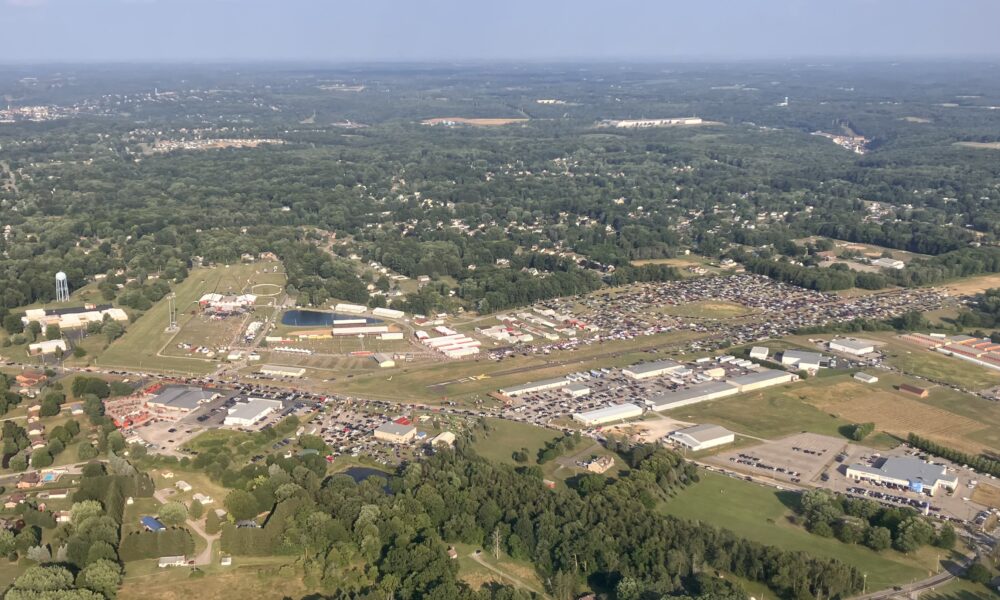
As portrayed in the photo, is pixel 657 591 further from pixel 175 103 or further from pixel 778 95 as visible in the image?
pixel 778 95

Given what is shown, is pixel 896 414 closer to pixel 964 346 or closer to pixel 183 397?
pixel 964 346

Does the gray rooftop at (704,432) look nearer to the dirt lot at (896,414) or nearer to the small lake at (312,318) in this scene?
the dirt lot at (896,414)

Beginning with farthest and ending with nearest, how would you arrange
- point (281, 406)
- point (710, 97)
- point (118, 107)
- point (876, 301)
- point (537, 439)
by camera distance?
point (710, 97)
point (118, 107)
point (876, 301)
point (281, 406)
point (537, 439)

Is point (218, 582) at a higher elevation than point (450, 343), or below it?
below

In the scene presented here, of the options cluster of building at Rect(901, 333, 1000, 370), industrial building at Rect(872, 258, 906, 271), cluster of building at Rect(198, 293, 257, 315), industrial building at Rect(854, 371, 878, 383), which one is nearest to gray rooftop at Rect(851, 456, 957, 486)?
industrial building at Rect(854, 371, 878, 383)

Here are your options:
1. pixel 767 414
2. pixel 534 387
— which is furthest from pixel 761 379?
pixel 534 387

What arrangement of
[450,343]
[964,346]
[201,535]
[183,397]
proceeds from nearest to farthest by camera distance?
[201,535]
[183,397]
[964,346]
[450,343]

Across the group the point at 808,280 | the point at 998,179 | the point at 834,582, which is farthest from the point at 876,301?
the point at 998,179

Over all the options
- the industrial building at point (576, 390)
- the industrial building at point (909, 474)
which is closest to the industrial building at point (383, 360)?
the industrial building at point (576, 390)
